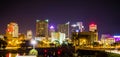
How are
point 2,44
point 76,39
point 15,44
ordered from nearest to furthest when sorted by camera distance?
point 2,44 < point 76,39 < point 15,44

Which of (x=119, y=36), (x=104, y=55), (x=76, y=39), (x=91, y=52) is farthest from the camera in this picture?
(x=119, y=36)

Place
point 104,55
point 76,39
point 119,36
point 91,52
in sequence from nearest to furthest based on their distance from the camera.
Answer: point 104,55
point 91,52
point 76,39
point 119,36

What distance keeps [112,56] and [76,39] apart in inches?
4715

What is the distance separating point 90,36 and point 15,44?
49.5 meters

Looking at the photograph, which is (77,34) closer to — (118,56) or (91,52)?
(91,52)

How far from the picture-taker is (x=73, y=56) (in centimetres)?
6494

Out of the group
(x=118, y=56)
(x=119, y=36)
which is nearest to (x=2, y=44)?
(x=118, y=56)

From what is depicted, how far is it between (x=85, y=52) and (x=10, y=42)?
11581cm

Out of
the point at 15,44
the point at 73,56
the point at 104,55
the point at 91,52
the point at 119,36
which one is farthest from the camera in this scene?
the point at 119,36

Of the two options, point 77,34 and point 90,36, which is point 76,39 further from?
point 90,36

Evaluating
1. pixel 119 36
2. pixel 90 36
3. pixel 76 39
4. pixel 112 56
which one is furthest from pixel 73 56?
pixel 119 36

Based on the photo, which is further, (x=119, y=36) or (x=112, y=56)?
(x=119, y=36)

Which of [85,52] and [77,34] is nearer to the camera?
[85,52]

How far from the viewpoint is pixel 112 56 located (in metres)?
49.8
